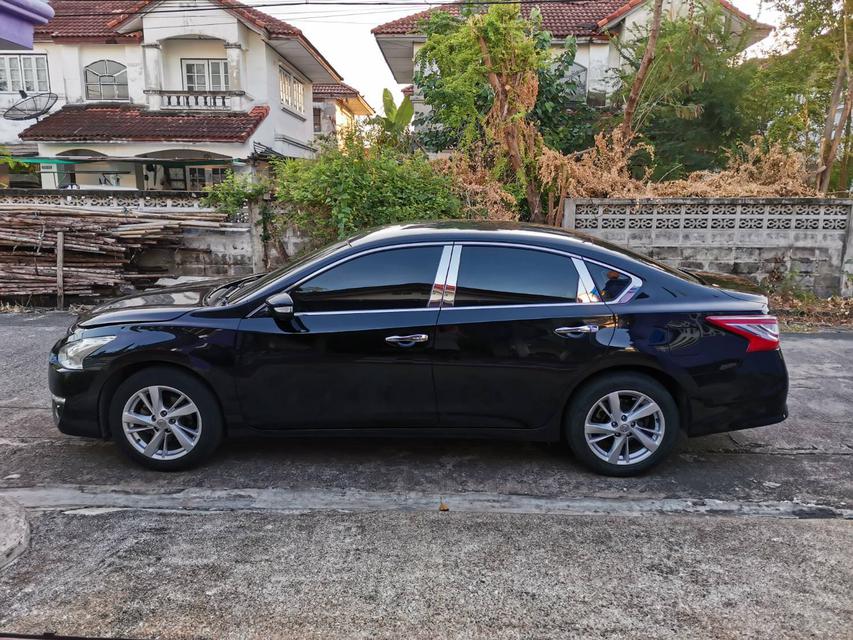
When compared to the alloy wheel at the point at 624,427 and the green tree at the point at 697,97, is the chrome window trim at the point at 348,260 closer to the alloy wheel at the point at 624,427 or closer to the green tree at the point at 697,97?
the alloy wheel at the point at 624,427

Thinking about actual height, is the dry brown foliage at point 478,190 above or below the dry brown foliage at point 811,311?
above

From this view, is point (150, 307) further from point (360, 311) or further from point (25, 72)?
point (25, 72)

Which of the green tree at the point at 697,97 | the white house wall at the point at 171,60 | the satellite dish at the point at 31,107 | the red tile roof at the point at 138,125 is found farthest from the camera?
the satellite dish at the point at 31,107

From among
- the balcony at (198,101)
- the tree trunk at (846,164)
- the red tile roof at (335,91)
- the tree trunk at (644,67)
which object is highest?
the red tile roof at (335,91)

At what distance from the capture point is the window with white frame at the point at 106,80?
19125mm

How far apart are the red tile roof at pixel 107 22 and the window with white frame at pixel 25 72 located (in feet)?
2.95

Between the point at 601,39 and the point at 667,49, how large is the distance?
356 cm

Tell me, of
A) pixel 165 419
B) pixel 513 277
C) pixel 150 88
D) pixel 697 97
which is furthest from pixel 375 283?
pixel 150 88

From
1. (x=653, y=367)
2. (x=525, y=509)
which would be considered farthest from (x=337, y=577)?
(x=653, y=367)

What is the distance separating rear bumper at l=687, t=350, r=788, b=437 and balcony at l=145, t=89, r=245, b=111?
17.8m

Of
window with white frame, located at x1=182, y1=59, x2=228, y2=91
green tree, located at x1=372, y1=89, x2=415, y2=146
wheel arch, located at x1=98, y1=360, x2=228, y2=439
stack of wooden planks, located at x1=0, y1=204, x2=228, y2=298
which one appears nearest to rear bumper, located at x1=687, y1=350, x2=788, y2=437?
wheel arch, located at x1=98, y1=360, x2=228, y2=439

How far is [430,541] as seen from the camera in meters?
3.25

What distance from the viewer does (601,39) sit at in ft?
51.7

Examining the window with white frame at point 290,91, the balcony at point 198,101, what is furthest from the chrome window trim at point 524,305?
the window with white frame at point 290,91
